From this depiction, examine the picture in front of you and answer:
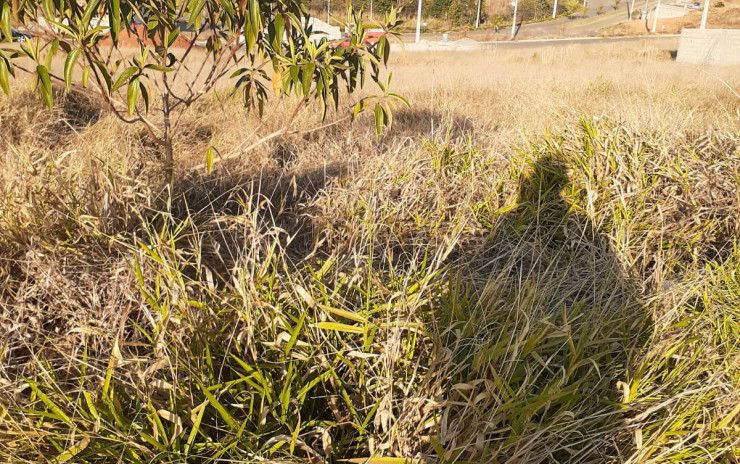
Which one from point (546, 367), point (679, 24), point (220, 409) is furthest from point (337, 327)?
point (679, 24)

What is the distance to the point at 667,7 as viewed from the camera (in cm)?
5553

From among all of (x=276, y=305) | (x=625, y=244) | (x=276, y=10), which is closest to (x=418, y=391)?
(x=276, y=305)

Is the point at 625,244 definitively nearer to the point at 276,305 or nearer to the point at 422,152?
the point at 422,152

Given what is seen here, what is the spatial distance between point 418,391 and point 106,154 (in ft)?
7.04

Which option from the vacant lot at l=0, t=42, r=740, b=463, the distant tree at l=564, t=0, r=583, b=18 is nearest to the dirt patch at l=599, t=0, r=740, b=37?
the distant tree at l=564, t=0, r=583, b=18

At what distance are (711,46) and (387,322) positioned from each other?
1515 centimetres

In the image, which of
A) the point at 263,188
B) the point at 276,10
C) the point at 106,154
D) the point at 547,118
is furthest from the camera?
the point at 547,118

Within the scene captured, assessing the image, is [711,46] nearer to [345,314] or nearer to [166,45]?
[166,45]

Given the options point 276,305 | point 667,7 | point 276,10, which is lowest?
point 276,305

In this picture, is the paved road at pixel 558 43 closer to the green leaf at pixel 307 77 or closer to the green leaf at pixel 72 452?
the green leaf at pixel 307 77

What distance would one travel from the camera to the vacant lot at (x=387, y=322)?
1.34m

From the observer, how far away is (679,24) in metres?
46.2

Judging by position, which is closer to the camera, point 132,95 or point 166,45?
point 132,95

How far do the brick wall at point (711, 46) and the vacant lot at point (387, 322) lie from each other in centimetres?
1185
